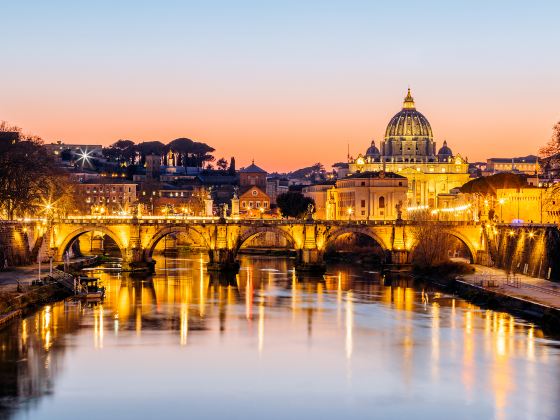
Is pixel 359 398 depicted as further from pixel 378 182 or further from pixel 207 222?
pixel 378 182

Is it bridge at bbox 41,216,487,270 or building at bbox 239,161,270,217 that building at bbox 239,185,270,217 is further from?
bridge at bbox 41,216,487,270

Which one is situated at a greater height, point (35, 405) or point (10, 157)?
point (10, 157)

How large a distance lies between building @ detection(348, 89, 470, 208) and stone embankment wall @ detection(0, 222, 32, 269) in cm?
11204

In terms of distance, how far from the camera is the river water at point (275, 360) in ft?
114

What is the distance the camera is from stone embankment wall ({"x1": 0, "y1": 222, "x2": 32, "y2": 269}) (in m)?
68.8

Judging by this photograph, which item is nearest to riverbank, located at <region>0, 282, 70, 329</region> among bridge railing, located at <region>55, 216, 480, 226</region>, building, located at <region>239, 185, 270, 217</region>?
bridge railing, located at <region>55, 216, 480, 226</region>

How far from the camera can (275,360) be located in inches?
1667

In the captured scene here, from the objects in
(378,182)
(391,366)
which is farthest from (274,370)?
(378,182)

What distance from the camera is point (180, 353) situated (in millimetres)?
43469

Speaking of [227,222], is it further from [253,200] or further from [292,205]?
[253,200]

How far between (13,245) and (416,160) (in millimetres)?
128693

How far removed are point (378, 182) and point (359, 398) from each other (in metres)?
110

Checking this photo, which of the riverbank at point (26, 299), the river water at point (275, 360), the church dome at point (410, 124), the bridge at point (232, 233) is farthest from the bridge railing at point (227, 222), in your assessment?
the church dome at point (410, 124)

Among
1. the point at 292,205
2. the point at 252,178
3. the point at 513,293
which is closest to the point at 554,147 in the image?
the point at 513,293
